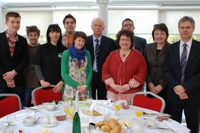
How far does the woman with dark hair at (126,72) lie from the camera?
2748 millimetres

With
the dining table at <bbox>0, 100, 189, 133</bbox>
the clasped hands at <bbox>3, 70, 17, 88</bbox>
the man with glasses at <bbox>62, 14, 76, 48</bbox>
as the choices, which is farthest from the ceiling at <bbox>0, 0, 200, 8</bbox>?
the dining table at <bbox>0, 100, 189, 133</bbox>

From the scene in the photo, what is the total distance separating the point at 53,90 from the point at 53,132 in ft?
3.81

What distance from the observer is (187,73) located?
2.53m

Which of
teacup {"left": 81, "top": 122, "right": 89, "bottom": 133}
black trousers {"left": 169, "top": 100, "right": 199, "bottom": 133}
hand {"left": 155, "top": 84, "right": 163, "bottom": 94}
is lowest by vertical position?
black trousers {"left": 169, "top": 100, "right": 199, "bottom": 133}

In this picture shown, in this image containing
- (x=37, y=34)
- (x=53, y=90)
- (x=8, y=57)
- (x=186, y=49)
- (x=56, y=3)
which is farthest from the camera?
(x=56, y=3)

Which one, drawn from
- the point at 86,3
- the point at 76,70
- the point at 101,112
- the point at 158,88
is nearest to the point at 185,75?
the point at 158,88

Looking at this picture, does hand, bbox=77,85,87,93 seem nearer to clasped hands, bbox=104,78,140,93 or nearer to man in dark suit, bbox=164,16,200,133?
clasped hands, bbox=104,78,140,93

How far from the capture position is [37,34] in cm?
337

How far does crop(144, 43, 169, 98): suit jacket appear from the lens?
284cm

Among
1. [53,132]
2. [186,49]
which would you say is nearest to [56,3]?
[186,49]

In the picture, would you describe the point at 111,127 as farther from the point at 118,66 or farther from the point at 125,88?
the point at 118,66

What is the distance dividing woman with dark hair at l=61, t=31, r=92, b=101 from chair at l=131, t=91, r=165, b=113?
2.19ft

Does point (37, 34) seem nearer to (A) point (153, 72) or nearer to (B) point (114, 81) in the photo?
(B) point (114, 81)

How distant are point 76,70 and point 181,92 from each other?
1.30 meters
